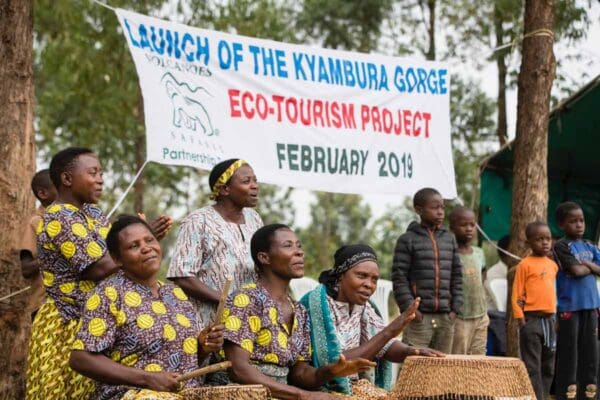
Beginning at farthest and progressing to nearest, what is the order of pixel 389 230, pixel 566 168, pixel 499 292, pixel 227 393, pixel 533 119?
pixel 389 230 < pixel 566 168 < pixel 499 292 < pixel 533 119 < pixel 227 393

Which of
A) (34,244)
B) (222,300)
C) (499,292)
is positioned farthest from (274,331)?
(499,292)

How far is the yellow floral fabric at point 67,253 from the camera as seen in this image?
4152mm

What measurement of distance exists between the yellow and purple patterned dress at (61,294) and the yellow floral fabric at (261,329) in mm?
643

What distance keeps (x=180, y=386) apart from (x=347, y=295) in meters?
1.22

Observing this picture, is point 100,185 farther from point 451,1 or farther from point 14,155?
point 451,1

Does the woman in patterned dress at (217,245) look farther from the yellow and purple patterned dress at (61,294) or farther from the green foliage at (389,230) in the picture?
the green foliage at (389,230)

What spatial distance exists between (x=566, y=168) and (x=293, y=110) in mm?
4498

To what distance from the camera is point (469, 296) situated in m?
7.09

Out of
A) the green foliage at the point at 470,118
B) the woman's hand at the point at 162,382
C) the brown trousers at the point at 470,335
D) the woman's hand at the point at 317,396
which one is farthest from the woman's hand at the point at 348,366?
the green foliage at the point at 470,118

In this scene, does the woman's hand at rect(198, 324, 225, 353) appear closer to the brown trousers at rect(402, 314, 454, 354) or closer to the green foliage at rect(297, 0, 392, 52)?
the brown trousers at rect(402, 314, 454, 354)

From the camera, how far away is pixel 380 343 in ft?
14.0

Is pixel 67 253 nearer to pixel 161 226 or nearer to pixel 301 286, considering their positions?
pixel 161 226

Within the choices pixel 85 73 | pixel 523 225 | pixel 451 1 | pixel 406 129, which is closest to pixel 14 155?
pixel 406 129

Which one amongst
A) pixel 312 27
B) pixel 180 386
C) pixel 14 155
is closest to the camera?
pixel 180 386
